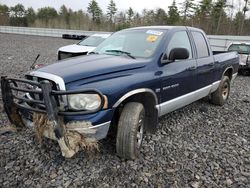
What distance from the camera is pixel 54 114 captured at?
266 cm

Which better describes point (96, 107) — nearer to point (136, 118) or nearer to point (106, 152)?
point (136, 118)

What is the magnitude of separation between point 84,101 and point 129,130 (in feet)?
2.28

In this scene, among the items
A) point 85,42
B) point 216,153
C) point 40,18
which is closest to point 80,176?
point 216,153

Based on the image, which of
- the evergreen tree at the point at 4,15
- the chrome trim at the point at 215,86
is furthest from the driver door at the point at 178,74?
the evergreen tree at the point at 4,15

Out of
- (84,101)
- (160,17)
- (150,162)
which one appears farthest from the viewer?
(160,17)

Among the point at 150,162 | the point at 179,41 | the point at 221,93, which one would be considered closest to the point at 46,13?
the point at 221,93

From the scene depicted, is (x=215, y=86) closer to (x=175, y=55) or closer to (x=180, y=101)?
(x=180, y=101)

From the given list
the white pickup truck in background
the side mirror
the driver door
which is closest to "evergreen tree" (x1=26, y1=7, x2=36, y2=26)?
the white pickup truck in background

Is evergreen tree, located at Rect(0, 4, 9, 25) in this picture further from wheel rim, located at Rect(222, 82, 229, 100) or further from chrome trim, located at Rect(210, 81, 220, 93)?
chrome trim, located at Rect(210, 81, 220, 93)

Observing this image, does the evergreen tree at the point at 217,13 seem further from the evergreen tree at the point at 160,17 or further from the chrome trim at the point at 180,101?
the chrome trim at the point at 180,101

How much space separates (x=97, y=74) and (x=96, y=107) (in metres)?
0.42

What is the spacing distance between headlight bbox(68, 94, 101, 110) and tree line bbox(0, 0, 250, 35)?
121ft

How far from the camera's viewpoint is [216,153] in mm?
3643

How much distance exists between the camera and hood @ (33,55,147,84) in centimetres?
289
